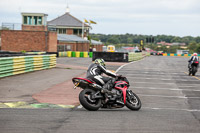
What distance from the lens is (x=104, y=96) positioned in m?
9.48

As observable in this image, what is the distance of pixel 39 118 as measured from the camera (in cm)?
796

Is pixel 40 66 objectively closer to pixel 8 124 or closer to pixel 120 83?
pixel 120 83

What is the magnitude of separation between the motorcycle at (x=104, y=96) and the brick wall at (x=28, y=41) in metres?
42.7

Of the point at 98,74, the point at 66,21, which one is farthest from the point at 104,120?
the point at 66,21

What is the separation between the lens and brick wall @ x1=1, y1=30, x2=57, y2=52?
51.6 m

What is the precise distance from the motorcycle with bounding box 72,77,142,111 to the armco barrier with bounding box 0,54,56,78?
955 centimetres

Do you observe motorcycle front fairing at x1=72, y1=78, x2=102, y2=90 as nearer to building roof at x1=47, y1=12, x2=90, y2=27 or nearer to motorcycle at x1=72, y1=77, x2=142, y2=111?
motorcycle at x1=72, y1=77, x2=142, y2=111

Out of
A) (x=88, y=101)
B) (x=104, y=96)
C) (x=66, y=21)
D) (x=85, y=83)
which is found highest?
(x=66, y=21)

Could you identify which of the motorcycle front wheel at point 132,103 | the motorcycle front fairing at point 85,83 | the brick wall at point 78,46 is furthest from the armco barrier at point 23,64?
the brick wall at point 78,46

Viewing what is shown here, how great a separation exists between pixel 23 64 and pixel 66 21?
244ft

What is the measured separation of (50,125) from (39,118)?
2.77 ft

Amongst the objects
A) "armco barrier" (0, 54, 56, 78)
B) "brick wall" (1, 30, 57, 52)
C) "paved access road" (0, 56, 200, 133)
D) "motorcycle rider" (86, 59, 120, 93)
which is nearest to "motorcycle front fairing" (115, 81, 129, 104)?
"motorcycle rider" (86, 59, 120, 93)

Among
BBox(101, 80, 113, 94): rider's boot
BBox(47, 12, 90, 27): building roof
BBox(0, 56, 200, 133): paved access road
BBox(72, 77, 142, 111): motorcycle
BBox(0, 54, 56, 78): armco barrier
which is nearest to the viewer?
BBox(0, 56, 200, 133): paved access road

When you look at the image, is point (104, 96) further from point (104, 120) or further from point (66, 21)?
point (66, 21)
